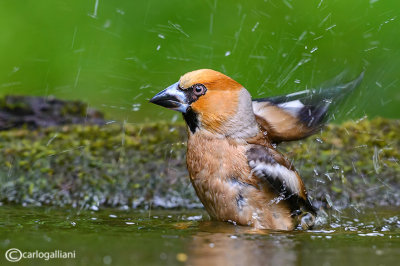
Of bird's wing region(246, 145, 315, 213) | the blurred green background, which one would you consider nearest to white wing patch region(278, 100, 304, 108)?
bird's wing region(246, 145, 315, 213)

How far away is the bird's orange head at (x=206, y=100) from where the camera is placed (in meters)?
4.15

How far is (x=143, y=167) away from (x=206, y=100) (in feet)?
3.87

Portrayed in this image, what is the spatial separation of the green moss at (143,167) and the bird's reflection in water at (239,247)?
1317 millimetres

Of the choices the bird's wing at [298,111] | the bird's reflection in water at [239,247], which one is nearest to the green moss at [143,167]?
the bird's wing at [298,111]

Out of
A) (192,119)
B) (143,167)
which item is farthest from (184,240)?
(143,167)

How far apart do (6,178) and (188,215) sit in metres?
1.58

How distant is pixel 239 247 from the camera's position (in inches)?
116

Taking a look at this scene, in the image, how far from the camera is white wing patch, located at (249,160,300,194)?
4004 mm

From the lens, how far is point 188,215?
→ 4.47 m

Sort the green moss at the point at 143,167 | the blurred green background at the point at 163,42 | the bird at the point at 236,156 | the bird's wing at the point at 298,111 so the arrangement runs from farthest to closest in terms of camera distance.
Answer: the blurred green background at the point at 163,42 → the green moss at the point at 143,167 → the bird's wing at the point at 298,111 → the bird at the point at 236,156

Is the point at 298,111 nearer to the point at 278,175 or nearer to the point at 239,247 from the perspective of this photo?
the point at 278,175

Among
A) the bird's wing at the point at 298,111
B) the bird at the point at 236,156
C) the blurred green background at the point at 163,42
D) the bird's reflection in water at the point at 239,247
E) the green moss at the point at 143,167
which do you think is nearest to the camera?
the bird's reflection in water at the point at 239,247

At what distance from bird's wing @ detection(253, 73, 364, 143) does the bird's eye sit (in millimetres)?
590

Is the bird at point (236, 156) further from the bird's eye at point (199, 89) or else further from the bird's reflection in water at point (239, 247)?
the bird's reflection in water at point (239, 247)
